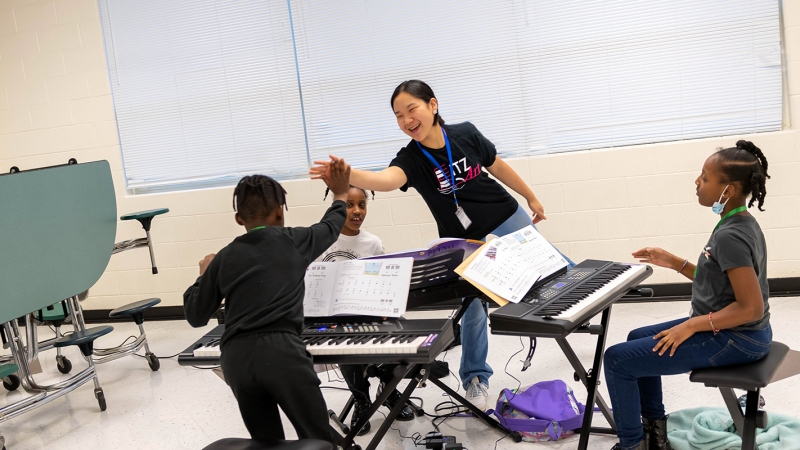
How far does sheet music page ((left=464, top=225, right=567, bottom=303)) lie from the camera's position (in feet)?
7.97

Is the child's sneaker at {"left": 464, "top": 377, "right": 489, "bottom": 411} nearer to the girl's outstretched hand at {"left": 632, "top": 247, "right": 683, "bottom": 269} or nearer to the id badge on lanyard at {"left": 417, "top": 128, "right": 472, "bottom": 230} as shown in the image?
the id badge on lanyard at {"left": 417, "top": 128, "right": 472, "bottom": 230}

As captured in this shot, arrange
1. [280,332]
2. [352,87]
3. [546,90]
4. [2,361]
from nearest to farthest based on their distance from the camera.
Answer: [280,332] < [2,361] < [546,90] < [352,87]

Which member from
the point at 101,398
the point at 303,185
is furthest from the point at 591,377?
the point at 303,185

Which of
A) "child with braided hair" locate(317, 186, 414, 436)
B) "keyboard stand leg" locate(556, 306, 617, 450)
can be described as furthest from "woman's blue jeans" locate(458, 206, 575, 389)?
"keyboard stand leg" locate(556, 306, 617, 450)

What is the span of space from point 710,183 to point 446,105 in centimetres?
270

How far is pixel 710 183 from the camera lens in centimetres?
238

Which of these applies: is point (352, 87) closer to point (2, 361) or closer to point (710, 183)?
point (2, 361)

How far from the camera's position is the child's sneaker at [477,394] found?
3234 mm

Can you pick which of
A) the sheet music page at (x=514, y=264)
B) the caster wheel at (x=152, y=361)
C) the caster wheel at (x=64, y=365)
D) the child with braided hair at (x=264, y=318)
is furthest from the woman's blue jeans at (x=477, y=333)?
the caster wheel at (x=64, y=365)

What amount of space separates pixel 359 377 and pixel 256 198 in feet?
3.62

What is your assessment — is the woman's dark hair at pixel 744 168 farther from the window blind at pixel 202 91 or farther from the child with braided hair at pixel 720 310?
the window blind at pixel 202 91

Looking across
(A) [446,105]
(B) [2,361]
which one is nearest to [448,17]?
(A) [446,105]

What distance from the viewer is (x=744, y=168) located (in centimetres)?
232

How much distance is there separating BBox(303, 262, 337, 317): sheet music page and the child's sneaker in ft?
3.29
